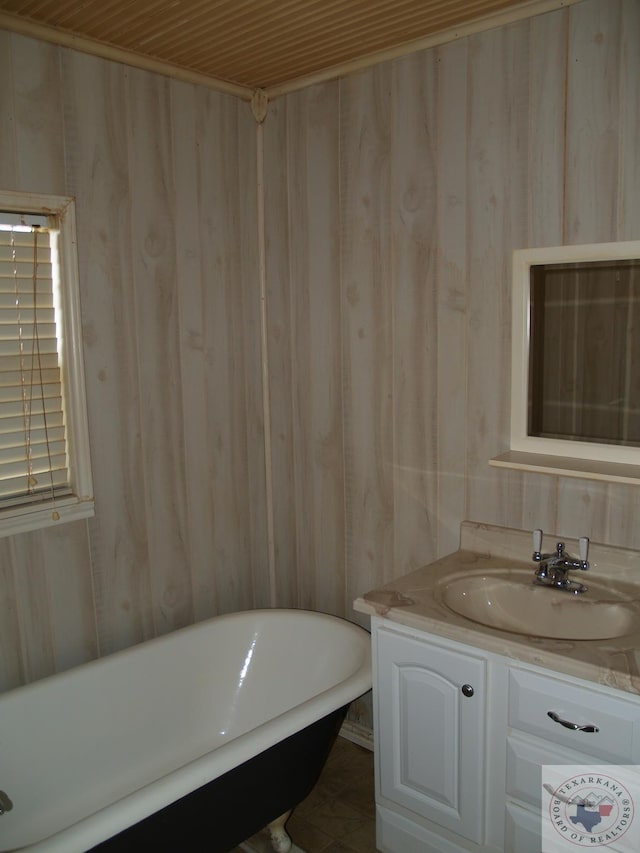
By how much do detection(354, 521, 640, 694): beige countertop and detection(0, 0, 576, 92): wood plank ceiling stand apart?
5.34 feet

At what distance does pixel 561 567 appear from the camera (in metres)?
2.20

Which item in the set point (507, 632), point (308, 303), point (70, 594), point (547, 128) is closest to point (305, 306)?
point (308, 303)

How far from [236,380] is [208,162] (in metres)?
0.85

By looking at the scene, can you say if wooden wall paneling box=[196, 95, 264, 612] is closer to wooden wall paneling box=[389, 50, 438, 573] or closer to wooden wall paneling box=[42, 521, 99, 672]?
wooden wall paneling box=[42, 521, 99, 672]

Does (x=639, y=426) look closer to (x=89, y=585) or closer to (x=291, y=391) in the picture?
(x=291, y=391)

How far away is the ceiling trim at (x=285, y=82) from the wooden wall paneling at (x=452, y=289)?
6cm

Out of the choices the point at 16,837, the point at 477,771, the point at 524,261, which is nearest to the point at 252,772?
the point at 477,771

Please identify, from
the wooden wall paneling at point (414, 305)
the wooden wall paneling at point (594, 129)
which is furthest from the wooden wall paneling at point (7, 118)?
the wooden wall paneling at point (594, 129)

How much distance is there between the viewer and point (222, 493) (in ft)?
9.84

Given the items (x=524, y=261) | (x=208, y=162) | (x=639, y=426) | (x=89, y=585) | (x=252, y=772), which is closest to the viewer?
(x=252, y=772)

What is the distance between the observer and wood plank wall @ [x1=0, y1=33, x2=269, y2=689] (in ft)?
7.86

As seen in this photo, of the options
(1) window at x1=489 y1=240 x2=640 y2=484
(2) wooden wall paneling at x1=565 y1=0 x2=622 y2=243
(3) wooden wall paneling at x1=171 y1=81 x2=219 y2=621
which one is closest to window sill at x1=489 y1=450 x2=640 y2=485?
(1) window at x1=489 y1=240 x2=640 y2=484

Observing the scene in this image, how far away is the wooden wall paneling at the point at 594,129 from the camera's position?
207cm

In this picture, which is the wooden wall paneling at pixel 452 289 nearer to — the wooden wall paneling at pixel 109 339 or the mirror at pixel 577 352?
the mirror at pixel 577 352
